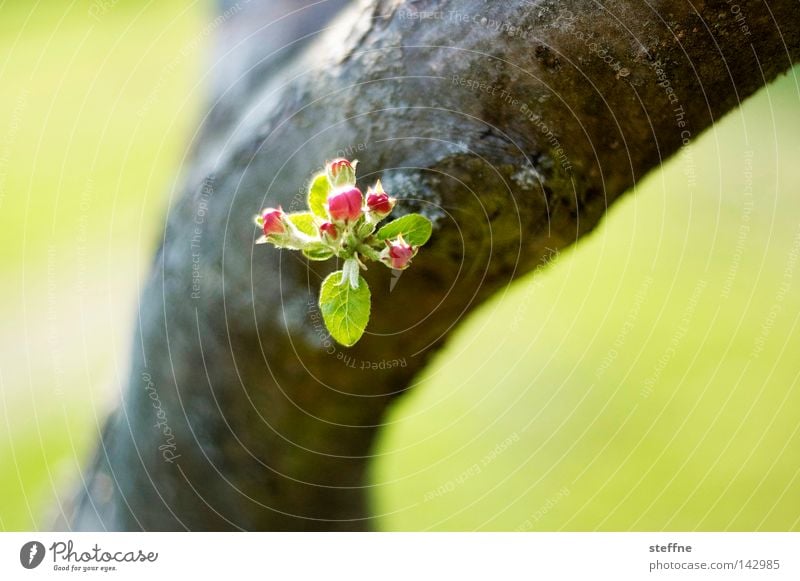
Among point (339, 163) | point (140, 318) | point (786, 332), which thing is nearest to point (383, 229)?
point (339, 163)

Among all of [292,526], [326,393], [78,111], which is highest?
[78,111]

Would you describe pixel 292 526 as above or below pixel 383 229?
below

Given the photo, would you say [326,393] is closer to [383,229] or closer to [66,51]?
[383,229]

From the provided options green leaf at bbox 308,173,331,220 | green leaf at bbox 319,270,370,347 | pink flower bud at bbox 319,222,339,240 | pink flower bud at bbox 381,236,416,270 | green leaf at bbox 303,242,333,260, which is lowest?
green leaf at bbox 319,270,370,347
